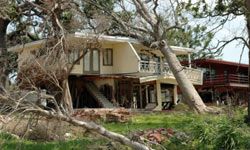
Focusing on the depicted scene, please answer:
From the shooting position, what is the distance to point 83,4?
33188mm

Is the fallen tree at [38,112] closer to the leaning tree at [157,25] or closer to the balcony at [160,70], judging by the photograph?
the leaning tree at [157,25]

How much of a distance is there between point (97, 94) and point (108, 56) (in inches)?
166

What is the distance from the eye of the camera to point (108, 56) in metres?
42.4

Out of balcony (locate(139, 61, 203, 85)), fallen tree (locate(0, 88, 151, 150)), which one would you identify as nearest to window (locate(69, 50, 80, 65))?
balcony (locate(139, 61, 203, 85))

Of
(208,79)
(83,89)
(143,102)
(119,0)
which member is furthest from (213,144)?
(208,79)

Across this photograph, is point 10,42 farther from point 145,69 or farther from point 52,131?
point 52,131

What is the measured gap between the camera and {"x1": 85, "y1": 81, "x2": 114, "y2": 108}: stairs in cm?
3818

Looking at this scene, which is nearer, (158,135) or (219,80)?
(158,135)

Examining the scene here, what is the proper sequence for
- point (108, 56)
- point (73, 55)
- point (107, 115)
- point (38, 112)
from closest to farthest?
point (38, 112) → point (107, 115) → point (73, 55) → point (108, 56)

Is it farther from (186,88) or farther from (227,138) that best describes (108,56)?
(227,138)

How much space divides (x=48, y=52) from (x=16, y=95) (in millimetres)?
11332

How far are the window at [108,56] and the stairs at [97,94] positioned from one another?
2.30 m

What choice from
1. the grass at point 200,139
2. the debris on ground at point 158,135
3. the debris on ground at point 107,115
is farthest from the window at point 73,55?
the debris on ground at point 158,135

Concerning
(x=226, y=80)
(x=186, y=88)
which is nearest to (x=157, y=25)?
(x=186, y=88)
